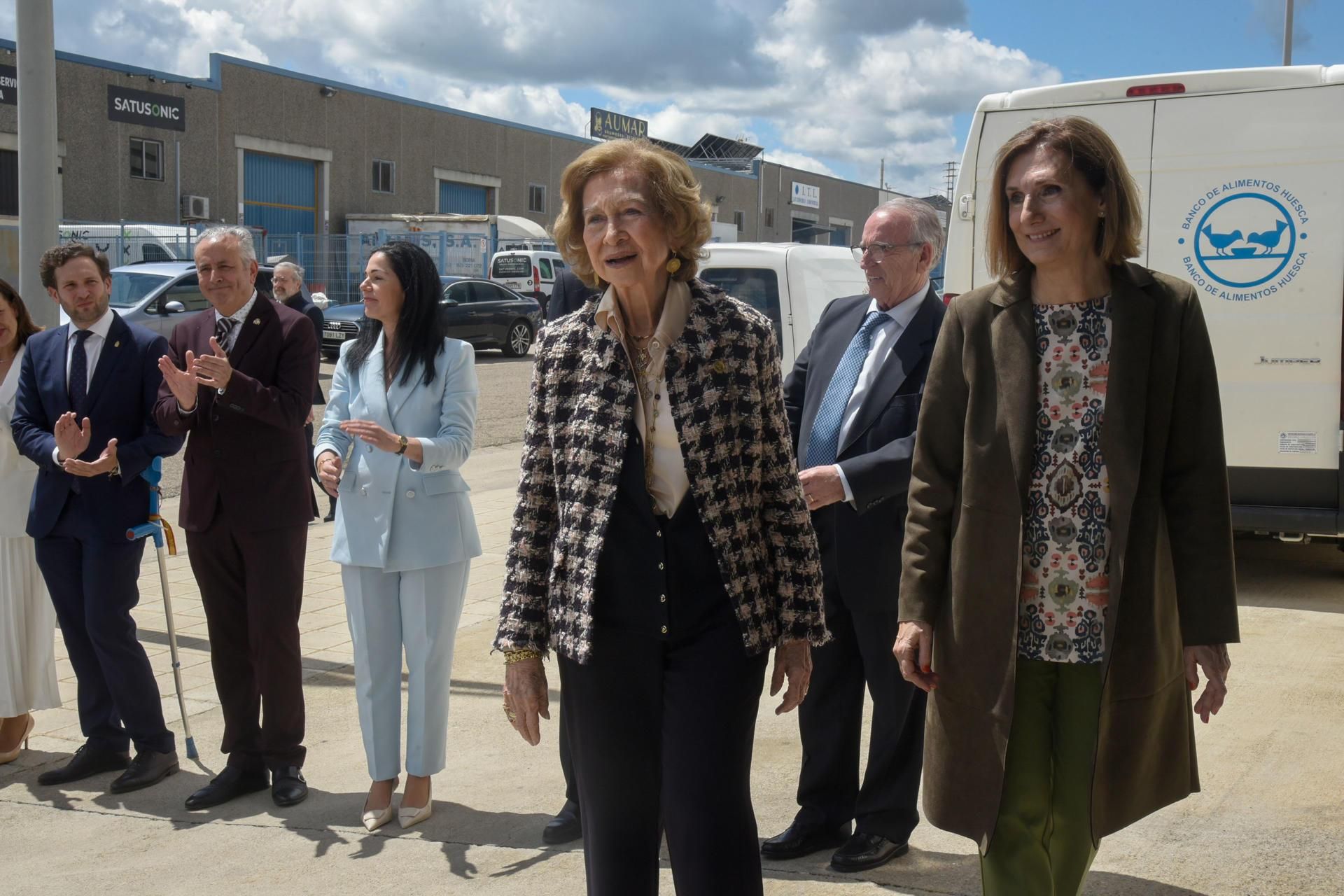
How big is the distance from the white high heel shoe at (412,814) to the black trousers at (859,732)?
52.0 inches

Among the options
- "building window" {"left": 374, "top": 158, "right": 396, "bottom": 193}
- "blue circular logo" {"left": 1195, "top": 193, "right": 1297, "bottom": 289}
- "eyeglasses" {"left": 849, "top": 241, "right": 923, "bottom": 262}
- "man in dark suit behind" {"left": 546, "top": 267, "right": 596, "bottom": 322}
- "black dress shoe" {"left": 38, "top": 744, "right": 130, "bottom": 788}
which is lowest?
"black dress shoe" {"left": 38, "top": 744, "right": 130, "bottom": 788}

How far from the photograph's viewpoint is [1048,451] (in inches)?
110

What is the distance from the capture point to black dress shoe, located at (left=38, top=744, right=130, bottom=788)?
16.8 feet

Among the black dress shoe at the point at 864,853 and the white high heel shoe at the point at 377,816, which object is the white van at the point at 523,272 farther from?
the black dress shoe at the point at 864,853

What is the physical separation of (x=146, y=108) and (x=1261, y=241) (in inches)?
1285

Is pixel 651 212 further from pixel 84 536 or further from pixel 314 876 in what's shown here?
pixel 84 536

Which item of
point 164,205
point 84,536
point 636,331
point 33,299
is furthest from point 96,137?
point 636,331

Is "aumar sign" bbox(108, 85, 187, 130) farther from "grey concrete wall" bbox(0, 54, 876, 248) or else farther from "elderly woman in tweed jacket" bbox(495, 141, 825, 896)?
"elderly woman in tweed jacket" bbox(495, 141, 825, 896)

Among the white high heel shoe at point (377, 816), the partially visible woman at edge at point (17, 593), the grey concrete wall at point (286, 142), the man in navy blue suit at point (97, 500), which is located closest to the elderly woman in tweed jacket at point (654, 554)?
the white high heel shoe at point (377, 816)

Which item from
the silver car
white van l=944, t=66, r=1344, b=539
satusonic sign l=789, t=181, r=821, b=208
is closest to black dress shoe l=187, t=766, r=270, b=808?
white van l=944, t=66, r=1344, b=539

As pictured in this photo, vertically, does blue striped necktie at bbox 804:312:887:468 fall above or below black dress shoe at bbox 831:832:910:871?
above

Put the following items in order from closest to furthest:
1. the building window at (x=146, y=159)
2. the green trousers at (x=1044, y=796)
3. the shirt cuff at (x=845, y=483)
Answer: the green trousers at (x=1044, y=796) < the shirt cuff at (x=845, y=483) < the building window at (x=146, y=159)

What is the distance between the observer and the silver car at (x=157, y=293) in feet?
61.3

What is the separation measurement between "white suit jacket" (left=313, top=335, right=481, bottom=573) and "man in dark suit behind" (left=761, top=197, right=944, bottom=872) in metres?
1.25
